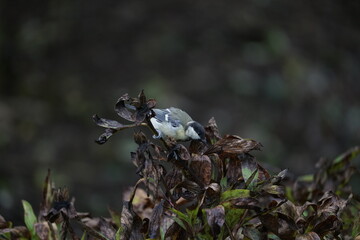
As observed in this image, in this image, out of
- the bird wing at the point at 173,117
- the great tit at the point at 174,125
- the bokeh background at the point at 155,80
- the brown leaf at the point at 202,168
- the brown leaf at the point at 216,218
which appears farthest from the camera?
the bokeh background at the point at 155,80

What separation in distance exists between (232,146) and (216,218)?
0.76ft

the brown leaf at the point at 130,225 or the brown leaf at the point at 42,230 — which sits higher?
the brown leaf at the point at 130,225

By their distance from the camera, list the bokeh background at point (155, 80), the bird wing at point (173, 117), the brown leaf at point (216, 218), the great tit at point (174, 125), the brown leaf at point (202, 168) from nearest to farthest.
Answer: the brown leaf at point (216, 218)
the brown leaf at point (202, 168)
the great tit at point (174, 125)
the bird wing at point (173, 117)
the bokeh background at point (155, 80)

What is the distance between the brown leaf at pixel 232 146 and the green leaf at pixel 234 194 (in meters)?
0.13

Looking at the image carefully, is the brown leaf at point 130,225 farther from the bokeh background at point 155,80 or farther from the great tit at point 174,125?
the bokeh background at point 155,80

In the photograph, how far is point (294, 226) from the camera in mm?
1465

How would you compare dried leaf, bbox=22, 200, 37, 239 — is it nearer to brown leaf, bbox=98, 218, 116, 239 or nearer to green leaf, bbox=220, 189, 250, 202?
brown leaf, bbox=98, 218, 116, 239

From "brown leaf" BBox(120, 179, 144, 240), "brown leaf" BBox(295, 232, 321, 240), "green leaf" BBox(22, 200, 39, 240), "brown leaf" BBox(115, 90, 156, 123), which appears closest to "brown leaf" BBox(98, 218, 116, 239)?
"brown leaf" BBox(120, 179, 144, 240)

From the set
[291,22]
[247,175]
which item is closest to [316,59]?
[291,22]

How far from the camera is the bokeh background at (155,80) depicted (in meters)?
5.40

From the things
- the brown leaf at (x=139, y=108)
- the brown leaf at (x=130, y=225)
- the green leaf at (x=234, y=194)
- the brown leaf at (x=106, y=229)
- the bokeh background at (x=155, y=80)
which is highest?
the brown leaf at (x=139, y=108)

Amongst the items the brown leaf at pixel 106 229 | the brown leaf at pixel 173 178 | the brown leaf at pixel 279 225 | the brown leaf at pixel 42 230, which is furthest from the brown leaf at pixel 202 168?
the brown leaf at pixel 42 230

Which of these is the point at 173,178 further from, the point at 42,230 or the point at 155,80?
the point at 155,80

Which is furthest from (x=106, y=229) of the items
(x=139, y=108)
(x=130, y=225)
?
(x=139, y=108)
